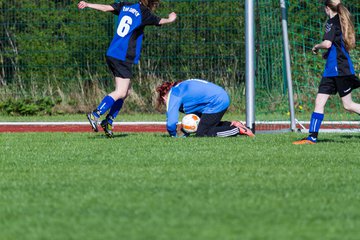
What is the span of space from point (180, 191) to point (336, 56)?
481cm

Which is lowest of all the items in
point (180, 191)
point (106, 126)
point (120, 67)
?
point (106, 126)

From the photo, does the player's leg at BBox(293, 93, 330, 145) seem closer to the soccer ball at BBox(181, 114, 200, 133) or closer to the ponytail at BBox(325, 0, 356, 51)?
the ponytail at BBox(325, 0, 356, 51)

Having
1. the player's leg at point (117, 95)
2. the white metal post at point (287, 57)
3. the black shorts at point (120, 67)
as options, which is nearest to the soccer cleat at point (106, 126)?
the player's leg at point (117, 95)

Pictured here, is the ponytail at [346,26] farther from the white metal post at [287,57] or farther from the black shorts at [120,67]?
the black shorts at [120,67]

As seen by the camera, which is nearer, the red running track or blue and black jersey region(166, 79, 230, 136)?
blue and black jersey region(166, 79, 230, 136)

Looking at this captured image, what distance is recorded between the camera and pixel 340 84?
10.9 metres

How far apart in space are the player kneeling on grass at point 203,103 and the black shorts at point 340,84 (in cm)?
153

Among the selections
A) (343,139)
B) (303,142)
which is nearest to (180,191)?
(303,142)

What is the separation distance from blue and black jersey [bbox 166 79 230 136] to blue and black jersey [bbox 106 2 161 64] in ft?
2.48

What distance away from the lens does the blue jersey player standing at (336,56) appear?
10.6 metres

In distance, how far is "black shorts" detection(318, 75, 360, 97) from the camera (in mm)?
10852

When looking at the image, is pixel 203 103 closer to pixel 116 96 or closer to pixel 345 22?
pixel 116 96

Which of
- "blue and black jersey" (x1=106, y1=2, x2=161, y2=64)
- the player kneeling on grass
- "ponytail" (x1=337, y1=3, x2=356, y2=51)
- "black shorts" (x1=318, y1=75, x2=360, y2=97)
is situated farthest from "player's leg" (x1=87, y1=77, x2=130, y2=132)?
"ponytail" (x1=337, y1=3, x2=356, y2=51)

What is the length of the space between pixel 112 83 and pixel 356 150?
10.2 m
